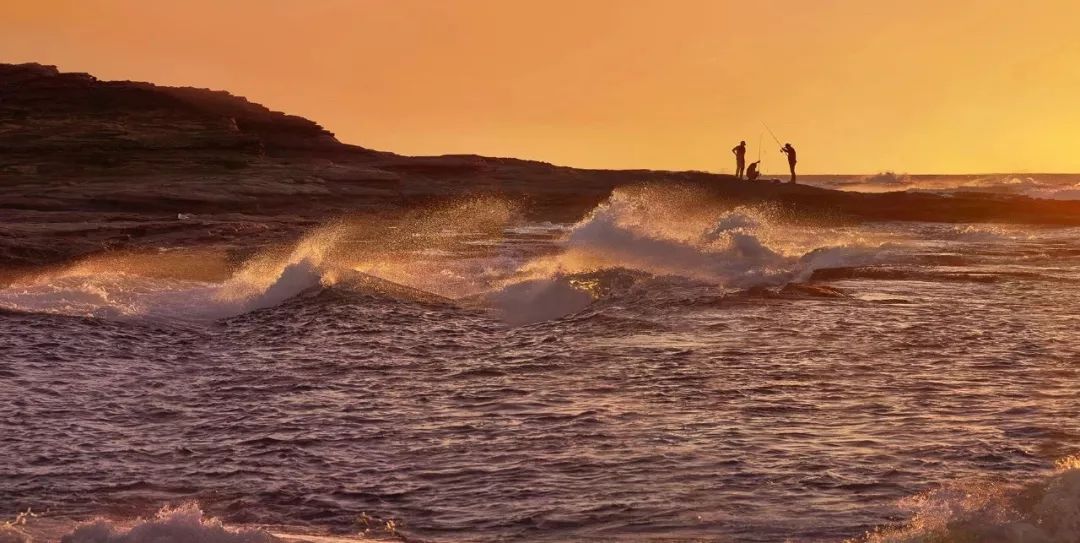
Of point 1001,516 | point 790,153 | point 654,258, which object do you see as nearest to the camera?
point 1001,516

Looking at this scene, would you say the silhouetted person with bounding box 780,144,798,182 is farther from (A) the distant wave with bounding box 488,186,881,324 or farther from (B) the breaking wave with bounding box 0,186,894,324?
(A) the distant wave with bounding box 488,186,881,324

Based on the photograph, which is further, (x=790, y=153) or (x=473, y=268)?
(x=790, y=153)

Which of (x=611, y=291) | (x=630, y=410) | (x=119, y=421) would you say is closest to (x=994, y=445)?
(x=630, y=410)

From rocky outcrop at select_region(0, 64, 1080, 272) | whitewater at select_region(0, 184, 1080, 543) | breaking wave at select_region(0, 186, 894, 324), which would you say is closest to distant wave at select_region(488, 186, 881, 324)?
breaking wave at select_region(0, 186, 894, 324)

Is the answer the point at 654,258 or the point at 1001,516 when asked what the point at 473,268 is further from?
the point at 1001,516

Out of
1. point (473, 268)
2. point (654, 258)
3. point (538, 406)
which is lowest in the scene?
point (473, 268)

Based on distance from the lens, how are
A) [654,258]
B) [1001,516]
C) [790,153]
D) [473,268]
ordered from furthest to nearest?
1. [790,153]
2. [473,268]
3. [654,258]
4. [1001,516]

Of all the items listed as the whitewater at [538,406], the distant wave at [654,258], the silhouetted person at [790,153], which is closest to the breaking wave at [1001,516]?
the whitewater at [538,406]

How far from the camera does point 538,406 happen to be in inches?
479

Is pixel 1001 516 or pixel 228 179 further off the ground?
pixel 228 179

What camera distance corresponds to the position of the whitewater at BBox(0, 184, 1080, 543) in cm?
839

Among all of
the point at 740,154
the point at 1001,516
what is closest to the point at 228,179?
the point at 740,154

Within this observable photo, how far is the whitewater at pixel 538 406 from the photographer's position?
8391mm

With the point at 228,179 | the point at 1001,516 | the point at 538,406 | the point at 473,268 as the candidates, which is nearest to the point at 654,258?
the point at 473,268
